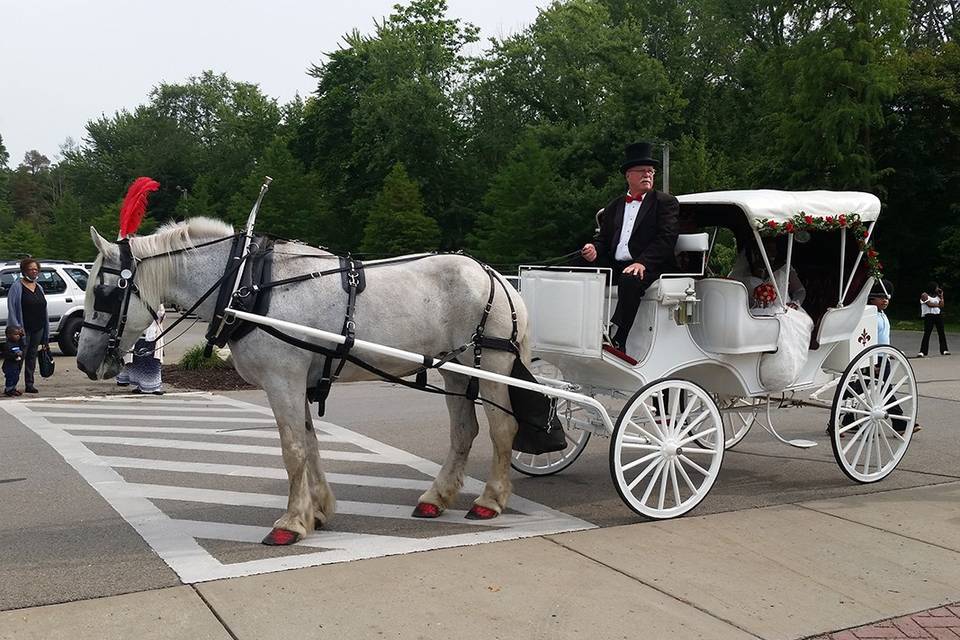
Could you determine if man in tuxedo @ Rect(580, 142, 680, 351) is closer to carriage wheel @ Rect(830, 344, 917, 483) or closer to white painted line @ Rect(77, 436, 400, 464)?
carriage wheel @ Rect(830, 344, 917, 483)

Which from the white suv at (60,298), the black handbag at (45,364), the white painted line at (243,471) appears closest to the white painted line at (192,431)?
the white painted line at (243,471)

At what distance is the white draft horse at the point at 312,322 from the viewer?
565 centimetres

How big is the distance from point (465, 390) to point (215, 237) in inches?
78.9

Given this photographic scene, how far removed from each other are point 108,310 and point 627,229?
3713 mm

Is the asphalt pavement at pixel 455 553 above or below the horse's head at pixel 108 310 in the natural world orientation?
below

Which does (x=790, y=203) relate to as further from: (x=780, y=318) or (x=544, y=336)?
(x=544, y=336)

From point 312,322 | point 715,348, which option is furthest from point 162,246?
point 715,348

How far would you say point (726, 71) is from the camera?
4528 cm

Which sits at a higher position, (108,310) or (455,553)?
(108,310)

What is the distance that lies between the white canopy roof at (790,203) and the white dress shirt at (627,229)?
42 cm

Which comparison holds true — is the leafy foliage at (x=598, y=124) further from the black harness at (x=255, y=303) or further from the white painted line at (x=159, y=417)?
the black harness at (x=255, y=303)

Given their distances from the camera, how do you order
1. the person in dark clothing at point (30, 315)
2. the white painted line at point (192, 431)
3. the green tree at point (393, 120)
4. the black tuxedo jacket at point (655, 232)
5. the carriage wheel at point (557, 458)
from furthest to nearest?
the green tree at point (393, 120)
the person in dark clothing at point (30, 315)
the white painted line at point (192, 431)
the carriage wheel at point (557, 458)
the black tuxedo jacket at point (655, 232)

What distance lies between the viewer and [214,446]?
30.0 ft

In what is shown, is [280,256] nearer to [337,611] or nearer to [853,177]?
[337,611]
